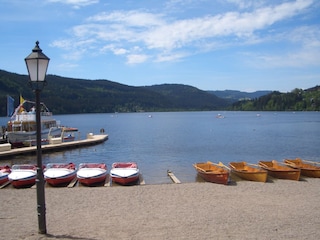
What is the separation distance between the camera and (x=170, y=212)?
1296 cm

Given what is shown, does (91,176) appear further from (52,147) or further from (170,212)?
(52,147)

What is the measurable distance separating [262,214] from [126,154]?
3250 cm

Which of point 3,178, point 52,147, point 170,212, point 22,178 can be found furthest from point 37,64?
point 52,147

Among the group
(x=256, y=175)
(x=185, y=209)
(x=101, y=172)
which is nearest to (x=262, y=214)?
(x=185, y=209)

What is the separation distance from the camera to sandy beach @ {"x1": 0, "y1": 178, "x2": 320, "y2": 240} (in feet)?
33.5

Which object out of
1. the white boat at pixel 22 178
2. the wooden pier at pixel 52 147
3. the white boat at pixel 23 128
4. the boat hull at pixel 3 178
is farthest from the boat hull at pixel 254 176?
the white boat at pixel 23 128

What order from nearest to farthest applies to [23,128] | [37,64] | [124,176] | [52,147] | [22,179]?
1. [37,64]
2. [22,179]
3. [124,176]
4. [52,147]
5. [23,128]

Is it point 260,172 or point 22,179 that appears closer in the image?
point 22,179

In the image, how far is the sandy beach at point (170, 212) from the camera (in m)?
10.2

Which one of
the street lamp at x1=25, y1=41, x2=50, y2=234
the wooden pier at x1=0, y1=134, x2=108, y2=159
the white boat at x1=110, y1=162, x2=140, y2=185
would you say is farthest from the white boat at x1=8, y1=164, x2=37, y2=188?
the wooden pier at x1=0, y1=134, x2=108, y2=159

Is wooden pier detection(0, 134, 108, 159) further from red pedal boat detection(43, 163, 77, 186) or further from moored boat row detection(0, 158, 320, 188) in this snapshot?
red pedal boat detection(43, 163, 77, 186)

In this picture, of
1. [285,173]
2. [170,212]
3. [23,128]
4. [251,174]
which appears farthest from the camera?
[23,128]

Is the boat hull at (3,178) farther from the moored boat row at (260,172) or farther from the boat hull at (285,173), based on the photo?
the boat hull at (285,173)

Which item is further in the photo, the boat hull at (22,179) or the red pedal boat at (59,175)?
the red pedal boat at (59,175)
